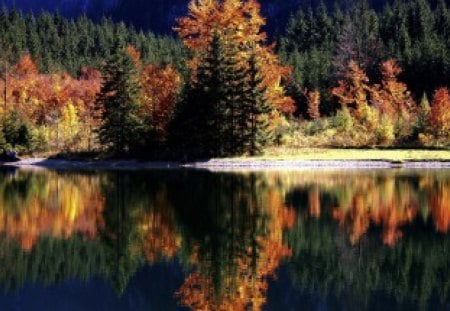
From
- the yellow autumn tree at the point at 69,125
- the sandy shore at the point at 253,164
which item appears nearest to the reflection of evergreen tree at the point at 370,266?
the sandy shore at the point at 253,164

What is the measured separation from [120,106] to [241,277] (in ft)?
159

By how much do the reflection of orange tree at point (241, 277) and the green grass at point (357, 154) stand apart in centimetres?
3292

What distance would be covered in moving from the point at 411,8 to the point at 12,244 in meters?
127

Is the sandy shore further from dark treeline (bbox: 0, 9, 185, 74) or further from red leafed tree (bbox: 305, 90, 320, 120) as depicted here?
dark treeline (bbox: 0, 9, 185, 74)

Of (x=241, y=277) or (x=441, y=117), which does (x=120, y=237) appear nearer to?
(x=241, y=277)

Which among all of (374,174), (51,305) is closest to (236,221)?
(51,305)

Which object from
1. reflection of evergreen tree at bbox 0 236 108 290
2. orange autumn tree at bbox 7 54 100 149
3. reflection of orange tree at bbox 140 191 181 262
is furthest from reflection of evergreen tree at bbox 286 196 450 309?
orange autumn tree at bbox 7 54 100 149

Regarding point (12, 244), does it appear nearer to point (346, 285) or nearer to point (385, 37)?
point (346, 285)

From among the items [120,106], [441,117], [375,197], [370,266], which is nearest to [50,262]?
[370,266]

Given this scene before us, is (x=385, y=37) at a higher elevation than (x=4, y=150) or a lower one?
higher

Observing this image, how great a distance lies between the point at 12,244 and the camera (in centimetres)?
2359

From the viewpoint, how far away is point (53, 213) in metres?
31.6

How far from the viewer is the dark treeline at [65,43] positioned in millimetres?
129875

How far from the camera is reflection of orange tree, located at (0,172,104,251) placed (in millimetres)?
26000
